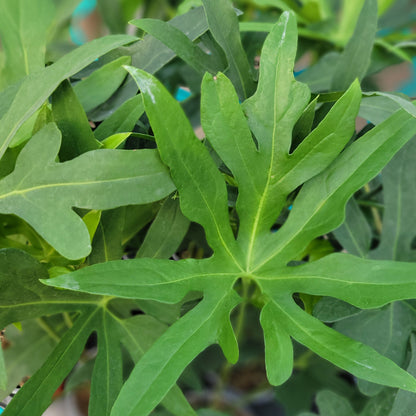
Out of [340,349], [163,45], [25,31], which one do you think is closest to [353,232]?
[340,349]

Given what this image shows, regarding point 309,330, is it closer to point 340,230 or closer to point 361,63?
point 340,230

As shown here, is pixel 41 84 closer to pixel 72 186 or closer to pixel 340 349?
pixel 72 186

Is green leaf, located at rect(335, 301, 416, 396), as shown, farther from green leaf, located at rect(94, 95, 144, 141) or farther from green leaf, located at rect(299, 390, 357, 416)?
green leaf, located at rect(94, 95, 144, 141)

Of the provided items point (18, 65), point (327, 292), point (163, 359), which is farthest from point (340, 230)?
point (18, 65)

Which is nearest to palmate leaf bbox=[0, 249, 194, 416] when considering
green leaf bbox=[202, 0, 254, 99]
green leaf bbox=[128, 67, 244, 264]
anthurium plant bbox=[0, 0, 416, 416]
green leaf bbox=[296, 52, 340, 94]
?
anthurium plant bbox=[0, 0, 416, 416]

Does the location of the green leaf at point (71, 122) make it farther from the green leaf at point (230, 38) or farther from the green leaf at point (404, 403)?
the green leaf at point (404, 403)

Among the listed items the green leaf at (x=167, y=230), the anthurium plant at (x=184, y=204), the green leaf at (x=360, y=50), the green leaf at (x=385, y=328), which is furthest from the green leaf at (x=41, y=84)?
the green leaf at (x=385, y=328)
